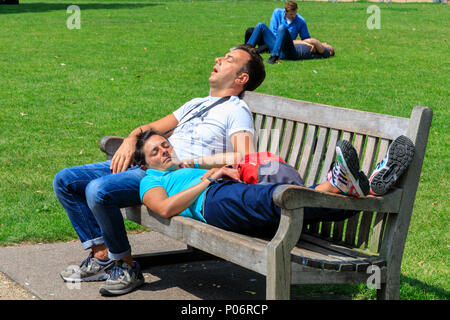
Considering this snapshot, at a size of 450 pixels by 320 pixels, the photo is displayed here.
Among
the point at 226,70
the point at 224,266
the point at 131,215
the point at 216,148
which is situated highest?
the point at 226,70

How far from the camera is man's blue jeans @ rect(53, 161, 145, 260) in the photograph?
13.1 feet

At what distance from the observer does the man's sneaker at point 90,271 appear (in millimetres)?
4348

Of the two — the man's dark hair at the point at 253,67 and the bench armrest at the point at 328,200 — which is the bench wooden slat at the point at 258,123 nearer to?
the man's dark hair at the point at 253,67

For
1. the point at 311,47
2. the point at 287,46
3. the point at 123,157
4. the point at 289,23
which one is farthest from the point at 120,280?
the point at 289,23

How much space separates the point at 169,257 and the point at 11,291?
1051mm

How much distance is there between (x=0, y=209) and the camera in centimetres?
578

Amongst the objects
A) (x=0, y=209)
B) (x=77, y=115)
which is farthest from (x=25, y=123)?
(x=0, y=209)

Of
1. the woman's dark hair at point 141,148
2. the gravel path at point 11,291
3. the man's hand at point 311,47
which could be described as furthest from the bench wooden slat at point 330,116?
the man's hand at point 311,47

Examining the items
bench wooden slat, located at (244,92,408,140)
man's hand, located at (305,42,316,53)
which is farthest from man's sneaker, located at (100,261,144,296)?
man's hand, located at (305,42,316,53)

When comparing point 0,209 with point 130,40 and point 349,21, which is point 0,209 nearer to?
point 130,40

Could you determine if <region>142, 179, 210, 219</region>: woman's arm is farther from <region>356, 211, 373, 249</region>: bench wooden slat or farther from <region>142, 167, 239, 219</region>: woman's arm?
<region>356, 211, 373, 249</region>: bench wooden slat

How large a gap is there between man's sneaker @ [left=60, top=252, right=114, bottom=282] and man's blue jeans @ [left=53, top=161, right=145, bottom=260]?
0.45 feet

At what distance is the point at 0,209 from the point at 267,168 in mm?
2829

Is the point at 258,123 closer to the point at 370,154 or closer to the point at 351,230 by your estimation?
the point at 370,154
